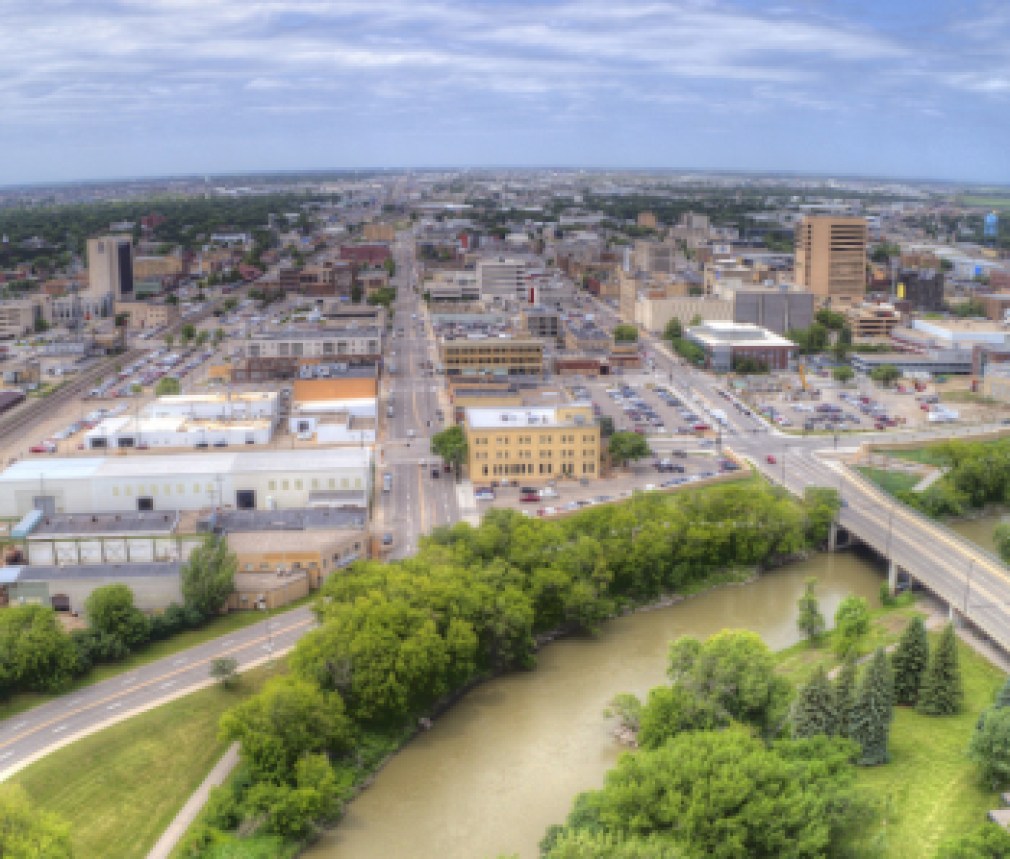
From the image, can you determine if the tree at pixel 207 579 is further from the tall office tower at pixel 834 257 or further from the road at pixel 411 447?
the tall office tower at pixel 834 257

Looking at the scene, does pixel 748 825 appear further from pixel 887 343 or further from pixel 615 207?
pixel 615 207

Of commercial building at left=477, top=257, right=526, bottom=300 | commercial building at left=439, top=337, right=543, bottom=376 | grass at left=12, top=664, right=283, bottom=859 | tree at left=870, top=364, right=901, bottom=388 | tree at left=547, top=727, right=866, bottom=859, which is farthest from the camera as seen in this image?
commercial building at left=477, top=257, right=526, bottom=300

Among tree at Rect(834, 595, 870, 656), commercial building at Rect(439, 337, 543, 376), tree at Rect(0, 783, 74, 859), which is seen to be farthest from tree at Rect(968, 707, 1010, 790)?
commercial building at Rect(439, 337, 543, 376)

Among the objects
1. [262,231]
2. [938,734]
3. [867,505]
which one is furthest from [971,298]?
[262,231]

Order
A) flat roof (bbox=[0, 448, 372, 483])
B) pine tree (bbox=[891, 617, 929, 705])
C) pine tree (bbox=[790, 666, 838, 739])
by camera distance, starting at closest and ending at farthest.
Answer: pine tree (bbox=[790, 666, 838, 739])
pine tree (bbox=[891, 617, 929, 705])
flat roof (bbox=[0, 448, 372, 483])

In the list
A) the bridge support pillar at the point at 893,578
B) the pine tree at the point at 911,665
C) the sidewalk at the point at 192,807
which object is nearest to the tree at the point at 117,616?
the sidewalk at the point at 192,807

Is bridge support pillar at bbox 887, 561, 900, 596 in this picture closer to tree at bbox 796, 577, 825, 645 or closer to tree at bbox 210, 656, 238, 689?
tree at bbox 796, 577, 825, 645

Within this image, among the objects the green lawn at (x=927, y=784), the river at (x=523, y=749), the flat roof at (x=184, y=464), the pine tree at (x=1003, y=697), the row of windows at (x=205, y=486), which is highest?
the flat roof at (x=184, y=464)
